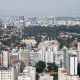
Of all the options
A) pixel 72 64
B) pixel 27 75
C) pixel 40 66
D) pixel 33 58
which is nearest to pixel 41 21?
pixel 33 58

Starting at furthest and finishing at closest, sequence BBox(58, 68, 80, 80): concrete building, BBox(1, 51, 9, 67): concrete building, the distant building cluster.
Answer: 1. the distant building cluster
2. BBox(1, 51, 9, 67): concrete building
3. BBox(58, 68, 80, 80): concrete building

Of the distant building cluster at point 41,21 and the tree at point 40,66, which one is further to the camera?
the distant building cluster at point 41,21

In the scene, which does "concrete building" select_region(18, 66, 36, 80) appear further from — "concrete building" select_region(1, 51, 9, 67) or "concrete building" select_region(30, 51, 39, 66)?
"concrete building" select_region(30, 51, 39, 66)

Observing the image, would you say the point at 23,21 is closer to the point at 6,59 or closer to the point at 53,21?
the point at 53,21

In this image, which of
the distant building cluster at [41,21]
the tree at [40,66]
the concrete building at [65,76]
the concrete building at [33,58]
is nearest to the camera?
the concrete building at [65,76]

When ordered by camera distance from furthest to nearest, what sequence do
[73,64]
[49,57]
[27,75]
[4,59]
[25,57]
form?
[49,57]
[25,57]
[4,59]
[73,64]
[27,75]

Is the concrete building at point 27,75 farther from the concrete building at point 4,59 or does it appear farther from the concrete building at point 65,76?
the concrete building at point 4,59

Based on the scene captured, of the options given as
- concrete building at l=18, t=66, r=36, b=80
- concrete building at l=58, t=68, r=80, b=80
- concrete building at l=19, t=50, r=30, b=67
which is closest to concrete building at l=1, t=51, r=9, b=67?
concrete building at l=18, t=66, r=36, b=80

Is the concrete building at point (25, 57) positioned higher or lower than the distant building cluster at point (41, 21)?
lower

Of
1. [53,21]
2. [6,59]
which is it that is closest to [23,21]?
[53,21]

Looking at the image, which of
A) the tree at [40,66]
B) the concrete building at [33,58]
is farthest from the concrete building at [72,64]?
the concrete building at [33,58]

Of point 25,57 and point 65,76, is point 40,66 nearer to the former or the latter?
point 25,57
